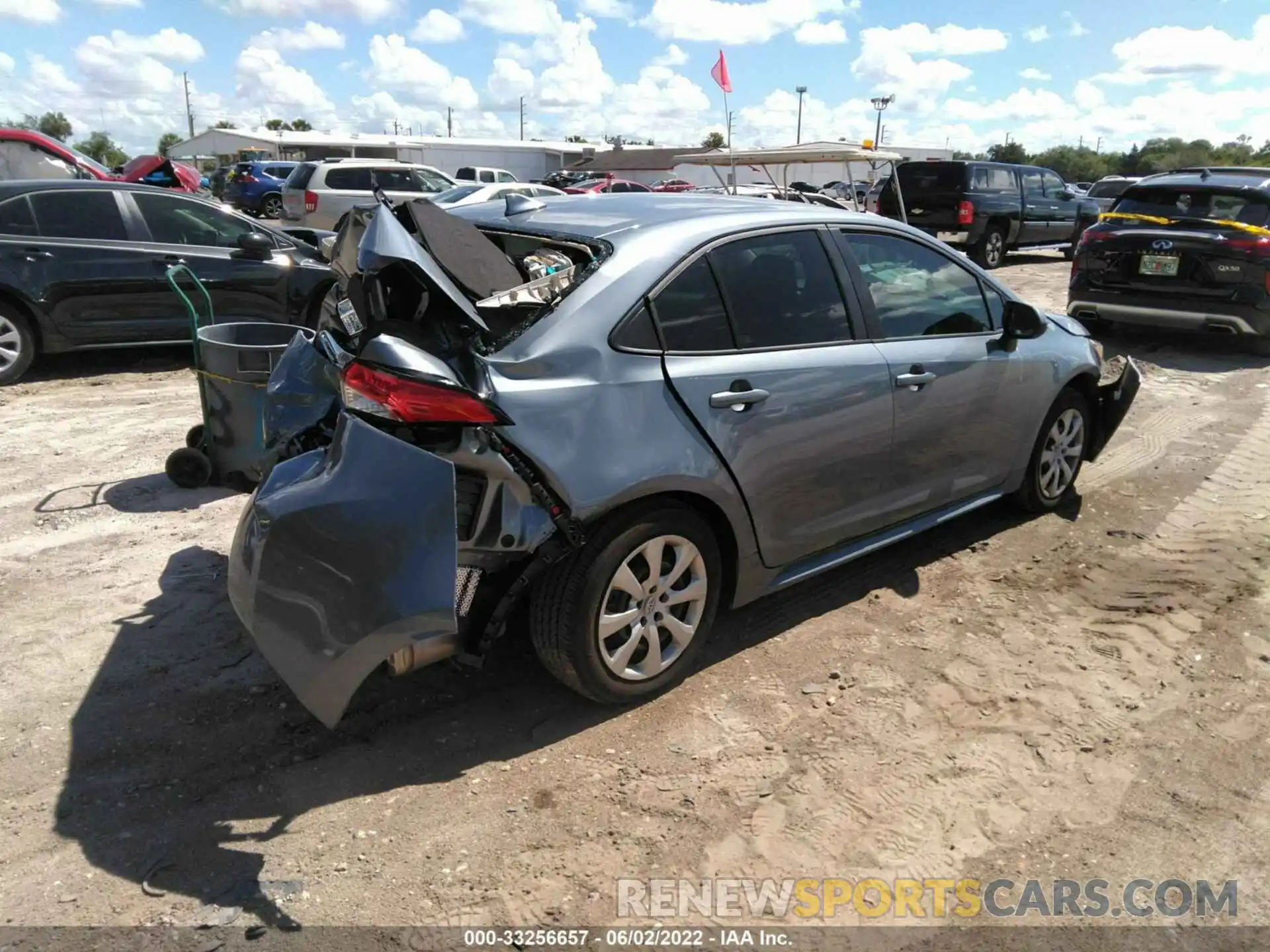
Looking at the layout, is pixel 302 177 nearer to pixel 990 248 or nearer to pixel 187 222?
pixel 187 222

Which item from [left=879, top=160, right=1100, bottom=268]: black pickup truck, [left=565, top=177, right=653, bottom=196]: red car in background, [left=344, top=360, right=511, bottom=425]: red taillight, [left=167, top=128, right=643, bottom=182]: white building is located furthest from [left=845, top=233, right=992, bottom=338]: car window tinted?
[left=167, top=128, right=643, bottom=182]: white building

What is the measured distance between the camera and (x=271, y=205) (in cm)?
2747

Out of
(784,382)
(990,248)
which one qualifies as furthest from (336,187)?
(784,382)

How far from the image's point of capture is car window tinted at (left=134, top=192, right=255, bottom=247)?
7980 millimetres

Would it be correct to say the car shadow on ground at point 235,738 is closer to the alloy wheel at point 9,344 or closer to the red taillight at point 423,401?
the red taillight at point 423,401

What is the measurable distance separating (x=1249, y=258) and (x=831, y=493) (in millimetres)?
7539

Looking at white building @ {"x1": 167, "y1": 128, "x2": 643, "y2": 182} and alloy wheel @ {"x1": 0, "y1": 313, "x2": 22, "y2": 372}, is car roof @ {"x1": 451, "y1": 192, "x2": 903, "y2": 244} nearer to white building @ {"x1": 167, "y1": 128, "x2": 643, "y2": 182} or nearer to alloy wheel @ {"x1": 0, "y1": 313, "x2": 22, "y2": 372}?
alloy wheel @ {"x1": 0, "y1": 313, "x2": 22, "y2": 372}

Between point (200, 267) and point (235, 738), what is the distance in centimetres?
596

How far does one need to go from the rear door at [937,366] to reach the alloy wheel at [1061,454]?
477mm

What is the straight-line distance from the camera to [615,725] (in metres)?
3.34

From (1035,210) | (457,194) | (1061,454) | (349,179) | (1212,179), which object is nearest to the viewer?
(1061,454)

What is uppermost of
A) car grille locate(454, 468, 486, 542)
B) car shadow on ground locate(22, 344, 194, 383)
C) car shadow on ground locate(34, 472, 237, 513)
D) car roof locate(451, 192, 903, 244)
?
car roof locate(451, 192, 903, 244)

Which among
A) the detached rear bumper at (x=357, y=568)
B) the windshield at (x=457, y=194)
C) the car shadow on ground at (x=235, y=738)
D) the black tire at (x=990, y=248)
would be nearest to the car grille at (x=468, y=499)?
the detached rear bumper at (x=357, y=568)

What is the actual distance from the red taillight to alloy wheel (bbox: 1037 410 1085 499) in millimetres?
3512
